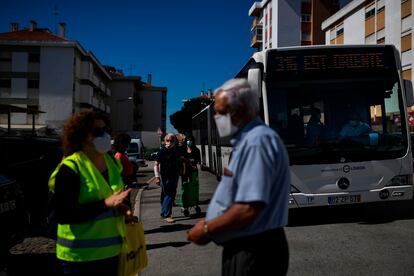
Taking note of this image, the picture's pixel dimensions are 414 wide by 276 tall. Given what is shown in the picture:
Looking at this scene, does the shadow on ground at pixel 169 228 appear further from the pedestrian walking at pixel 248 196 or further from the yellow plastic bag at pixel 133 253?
the pedestrian walking at pixel 248 196

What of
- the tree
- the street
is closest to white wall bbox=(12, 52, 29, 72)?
the tree

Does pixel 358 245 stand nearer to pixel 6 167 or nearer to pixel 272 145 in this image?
pixel 272 145

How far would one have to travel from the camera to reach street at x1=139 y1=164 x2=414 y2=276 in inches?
211

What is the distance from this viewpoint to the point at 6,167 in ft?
22.6

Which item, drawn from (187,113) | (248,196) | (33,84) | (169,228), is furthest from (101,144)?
(187,113)

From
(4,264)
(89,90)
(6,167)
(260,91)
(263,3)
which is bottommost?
(4,264)

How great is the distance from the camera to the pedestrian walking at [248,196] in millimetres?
2061

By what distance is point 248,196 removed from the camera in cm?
204

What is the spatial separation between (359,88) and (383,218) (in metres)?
2.56

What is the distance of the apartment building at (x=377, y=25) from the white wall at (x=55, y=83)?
1171 inches

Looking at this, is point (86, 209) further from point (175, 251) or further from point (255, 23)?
point (255, 23)

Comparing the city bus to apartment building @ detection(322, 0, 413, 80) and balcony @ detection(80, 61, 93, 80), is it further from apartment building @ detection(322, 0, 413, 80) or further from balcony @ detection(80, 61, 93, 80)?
balcony @ detection(80, 61, 93, 80)

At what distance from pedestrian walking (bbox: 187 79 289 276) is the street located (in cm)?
314

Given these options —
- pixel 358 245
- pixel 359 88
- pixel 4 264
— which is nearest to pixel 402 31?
pixel 359 88
